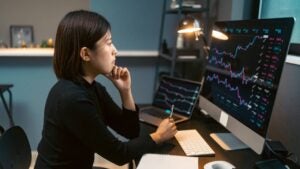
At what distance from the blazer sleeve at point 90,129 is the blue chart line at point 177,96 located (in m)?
0.58

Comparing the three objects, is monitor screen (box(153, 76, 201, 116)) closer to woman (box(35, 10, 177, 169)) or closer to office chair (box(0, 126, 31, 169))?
woman (box(35, 10, 177, 169))

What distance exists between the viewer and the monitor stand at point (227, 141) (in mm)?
1163

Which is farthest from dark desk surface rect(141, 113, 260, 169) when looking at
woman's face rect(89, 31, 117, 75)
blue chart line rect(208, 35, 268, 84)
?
woman's face rect(89, 31, 117, 75)

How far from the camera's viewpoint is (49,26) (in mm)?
2900

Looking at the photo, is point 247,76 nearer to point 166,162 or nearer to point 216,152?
point 216,152

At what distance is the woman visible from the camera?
3.24 ft

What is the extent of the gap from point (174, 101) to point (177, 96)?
33mm

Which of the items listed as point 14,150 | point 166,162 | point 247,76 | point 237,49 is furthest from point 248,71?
point 14,150

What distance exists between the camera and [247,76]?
104 cm

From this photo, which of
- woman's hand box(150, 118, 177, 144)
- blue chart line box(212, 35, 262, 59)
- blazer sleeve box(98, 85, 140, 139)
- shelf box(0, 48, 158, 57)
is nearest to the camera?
blue chart line box(212, 35, 262, 59)

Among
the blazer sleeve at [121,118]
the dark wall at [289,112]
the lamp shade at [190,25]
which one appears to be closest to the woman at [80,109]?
the blazer sleeve at [121,118]

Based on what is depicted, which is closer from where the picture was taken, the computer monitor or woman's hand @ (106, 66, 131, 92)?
the computer monitor

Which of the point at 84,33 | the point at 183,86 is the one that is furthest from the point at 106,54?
the point at 183,86

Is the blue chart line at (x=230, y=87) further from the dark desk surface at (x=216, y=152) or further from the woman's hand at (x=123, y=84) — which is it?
the woman's hand at (x=123, y=84)
